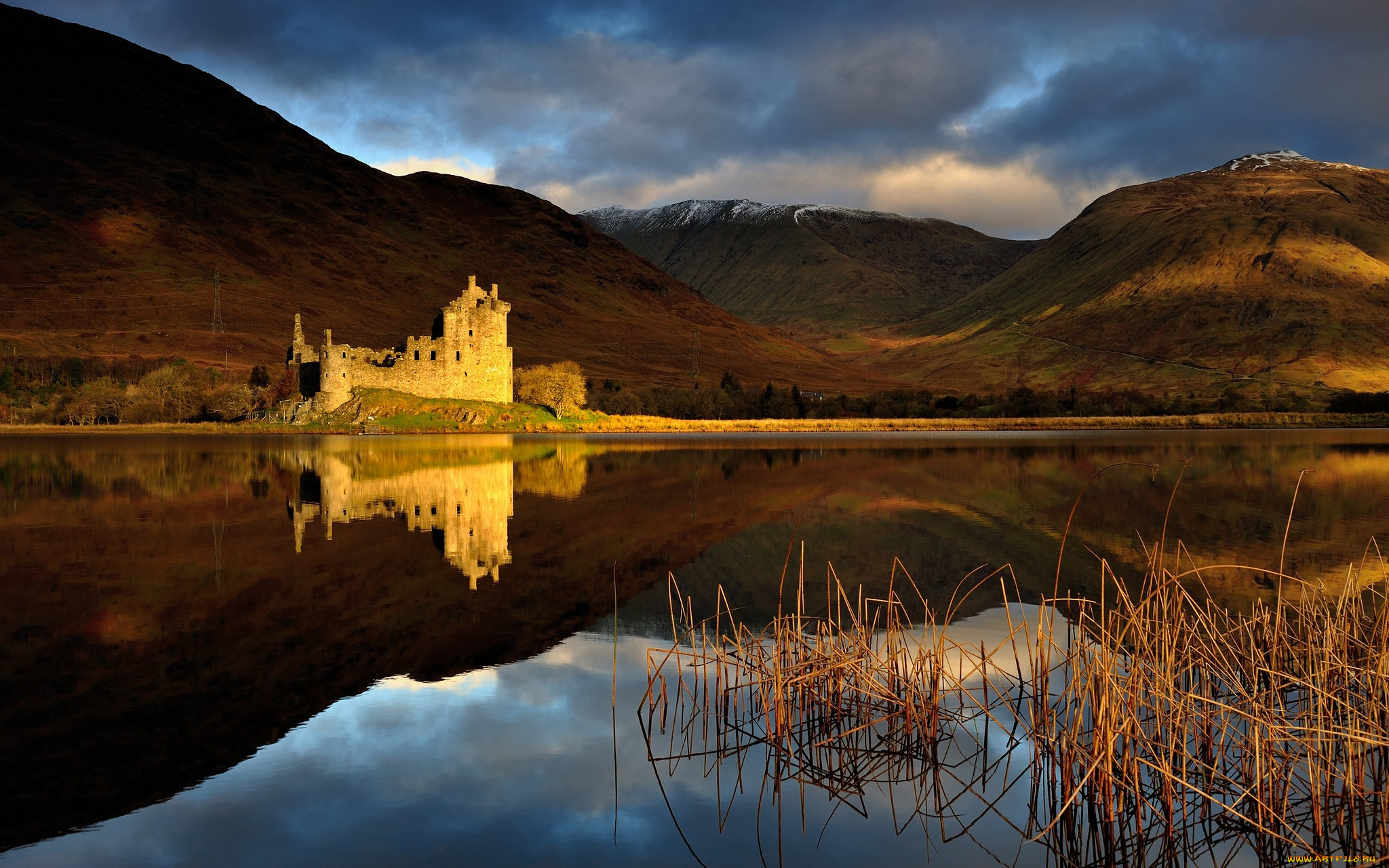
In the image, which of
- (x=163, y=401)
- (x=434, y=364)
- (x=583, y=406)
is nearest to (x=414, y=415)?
(x=434, y=364)

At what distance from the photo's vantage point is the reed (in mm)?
6051

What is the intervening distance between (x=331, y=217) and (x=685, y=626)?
20315cm

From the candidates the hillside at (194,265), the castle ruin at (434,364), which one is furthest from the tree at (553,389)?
the hillside at (194,265)

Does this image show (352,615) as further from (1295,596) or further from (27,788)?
(1295,596)

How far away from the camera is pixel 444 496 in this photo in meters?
24.7

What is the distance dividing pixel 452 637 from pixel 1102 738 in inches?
294

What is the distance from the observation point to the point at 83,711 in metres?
7.99

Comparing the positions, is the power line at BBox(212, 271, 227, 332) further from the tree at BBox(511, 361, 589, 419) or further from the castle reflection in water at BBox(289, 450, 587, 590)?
the castle reflection in water at BBox(289, 450, 587, 590)

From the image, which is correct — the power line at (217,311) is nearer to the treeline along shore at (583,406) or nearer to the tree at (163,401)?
the treeline along shore at (583,406)

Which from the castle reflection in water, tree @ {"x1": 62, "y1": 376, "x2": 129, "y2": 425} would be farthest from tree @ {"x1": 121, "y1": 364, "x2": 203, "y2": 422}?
the castle reflection in water

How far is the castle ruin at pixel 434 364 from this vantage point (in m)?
65.2

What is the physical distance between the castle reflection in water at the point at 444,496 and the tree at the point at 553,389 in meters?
35.7

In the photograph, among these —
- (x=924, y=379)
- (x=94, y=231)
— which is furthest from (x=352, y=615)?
(x=924, y=379)

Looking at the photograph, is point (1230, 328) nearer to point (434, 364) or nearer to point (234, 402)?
point (434, 364)
